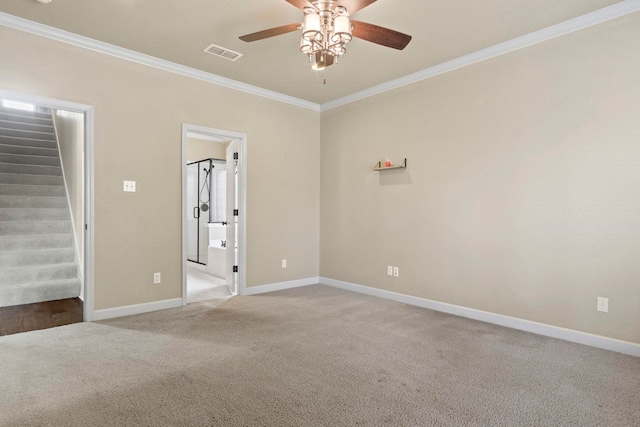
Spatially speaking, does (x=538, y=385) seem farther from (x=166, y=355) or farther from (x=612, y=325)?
(x=166, y=355)

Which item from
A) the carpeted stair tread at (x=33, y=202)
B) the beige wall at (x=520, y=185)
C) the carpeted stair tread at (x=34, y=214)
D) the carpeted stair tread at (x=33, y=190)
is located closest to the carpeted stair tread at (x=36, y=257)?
the carpeted stair tread at (x=34, y=214)

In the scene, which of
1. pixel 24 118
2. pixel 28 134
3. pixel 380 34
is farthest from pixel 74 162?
pixel 380 34

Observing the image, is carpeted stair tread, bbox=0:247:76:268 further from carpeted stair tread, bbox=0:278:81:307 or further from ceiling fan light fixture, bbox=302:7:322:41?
ceiling fan light fixture, bbox=302:7:322:41

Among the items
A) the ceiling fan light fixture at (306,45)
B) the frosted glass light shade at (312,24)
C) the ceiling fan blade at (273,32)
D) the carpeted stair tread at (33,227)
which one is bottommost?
the carpeted stair tread at (33,227)

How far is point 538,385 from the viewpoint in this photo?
2285 mm

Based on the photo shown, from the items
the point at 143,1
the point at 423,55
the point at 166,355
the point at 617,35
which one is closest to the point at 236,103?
the point at 143,1

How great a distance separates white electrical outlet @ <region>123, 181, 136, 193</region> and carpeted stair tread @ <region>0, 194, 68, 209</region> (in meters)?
2.66

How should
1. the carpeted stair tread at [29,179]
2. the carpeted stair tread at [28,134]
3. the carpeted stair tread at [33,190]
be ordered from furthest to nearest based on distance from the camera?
1. the carpeted stair tread at [28,134]
2. the carpeted stair tread at [29,179]
3. the carpeted stair tread at [33,190]

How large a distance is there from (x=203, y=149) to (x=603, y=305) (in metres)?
7.17

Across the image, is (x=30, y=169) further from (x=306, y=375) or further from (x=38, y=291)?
(x=306, y=375)

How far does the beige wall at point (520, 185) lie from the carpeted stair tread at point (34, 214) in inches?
177

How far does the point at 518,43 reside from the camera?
331 cm

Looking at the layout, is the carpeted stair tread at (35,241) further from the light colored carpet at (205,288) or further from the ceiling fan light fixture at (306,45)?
the ceiling fan light fixture at (306,45)

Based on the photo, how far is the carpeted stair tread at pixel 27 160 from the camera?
5.68 m
